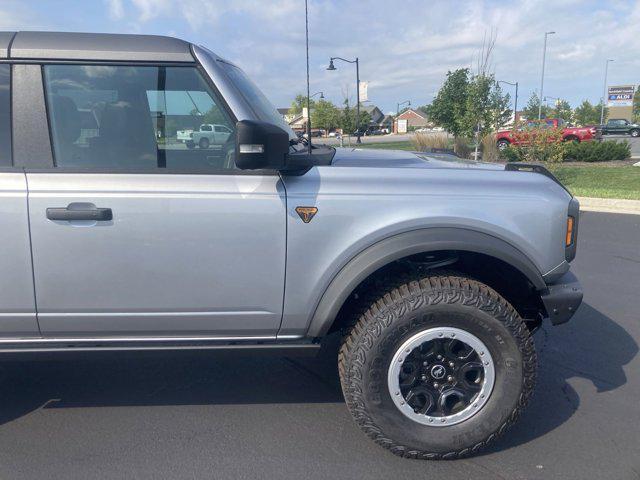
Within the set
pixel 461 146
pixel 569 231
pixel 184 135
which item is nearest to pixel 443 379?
pixel 569 231

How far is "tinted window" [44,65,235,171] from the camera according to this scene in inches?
111

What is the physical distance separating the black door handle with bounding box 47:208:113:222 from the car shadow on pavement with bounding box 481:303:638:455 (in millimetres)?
2277

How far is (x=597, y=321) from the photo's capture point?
4.93 metres

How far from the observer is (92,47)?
2.83m

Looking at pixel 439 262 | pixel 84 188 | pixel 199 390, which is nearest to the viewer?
pixel 84 188

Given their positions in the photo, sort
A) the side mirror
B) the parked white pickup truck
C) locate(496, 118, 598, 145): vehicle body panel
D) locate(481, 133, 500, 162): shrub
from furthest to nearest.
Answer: locate(481, 133, 500, 162): shrub
locate(496, 118, 598, 145): vehicle body panel
the parked white pickup truck
the side mirror

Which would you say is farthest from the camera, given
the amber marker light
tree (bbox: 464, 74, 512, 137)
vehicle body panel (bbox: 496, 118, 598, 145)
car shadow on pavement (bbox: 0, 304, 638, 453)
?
tree (bbox: 464, 74, 512, 137)

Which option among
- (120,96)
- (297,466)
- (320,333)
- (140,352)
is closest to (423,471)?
(297,466)

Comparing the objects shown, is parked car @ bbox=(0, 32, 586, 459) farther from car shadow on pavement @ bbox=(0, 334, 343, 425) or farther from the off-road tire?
car shadow on pavement @ bbox=(0, 334, 343, 425)

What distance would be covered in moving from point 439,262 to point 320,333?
0.74m

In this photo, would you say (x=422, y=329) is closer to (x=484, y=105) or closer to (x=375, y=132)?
(x=484, y=105)

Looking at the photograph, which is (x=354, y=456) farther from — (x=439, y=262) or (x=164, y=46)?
(x=164, y=46)

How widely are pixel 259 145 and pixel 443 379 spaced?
1.48m

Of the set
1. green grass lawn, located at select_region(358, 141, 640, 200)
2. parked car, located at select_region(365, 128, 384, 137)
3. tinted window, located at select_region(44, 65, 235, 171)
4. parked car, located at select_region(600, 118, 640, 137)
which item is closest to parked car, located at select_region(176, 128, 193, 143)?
tinted window, located at select_region(44, 65, 235, 171)
